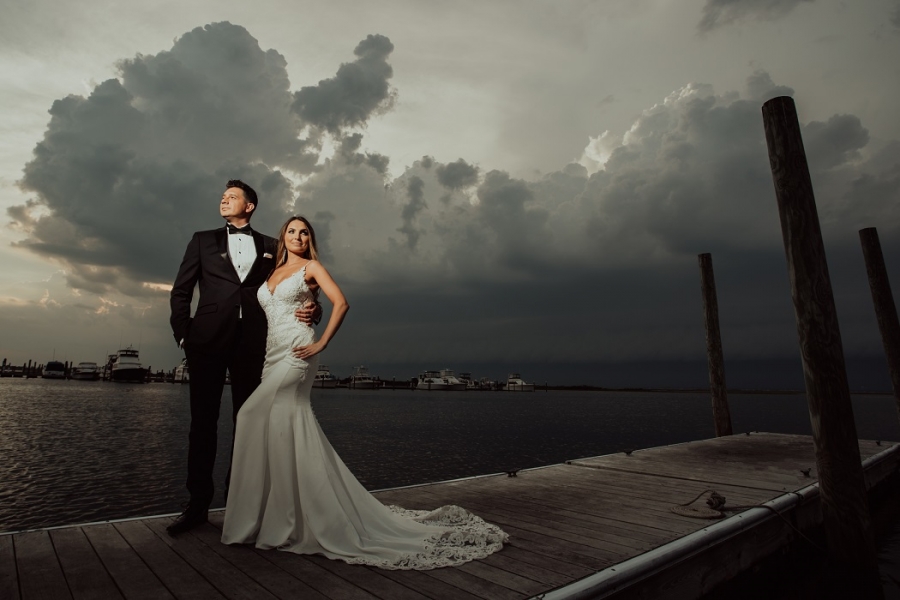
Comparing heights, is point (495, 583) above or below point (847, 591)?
above

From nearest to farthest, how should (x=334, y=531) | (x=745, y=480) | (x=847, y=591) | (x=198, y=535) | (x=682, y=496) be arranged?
(x=334, y=531), (x=198, y=535), (x=847, y=591), (x=682, y=496), (x=745, y=480)

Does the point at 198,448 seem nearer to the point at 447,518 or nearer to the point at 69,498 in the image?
the point at 447,518

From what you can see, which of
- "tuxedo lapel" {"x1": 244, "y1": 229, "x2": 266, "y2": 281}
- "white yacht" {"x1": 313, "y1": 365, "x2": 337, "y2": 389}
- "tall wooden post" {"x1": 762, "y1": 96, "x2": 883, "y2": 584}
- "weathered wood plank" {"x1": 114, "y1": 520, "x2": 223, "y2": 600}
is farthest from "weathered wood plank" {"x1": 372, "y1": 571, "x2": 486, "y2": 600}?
"white yacht" {"x1": 313, "y1": 365, "x2": 337, "y2": 389}

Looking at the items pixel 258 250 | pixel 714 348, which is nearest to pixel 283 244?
pixel 258 250

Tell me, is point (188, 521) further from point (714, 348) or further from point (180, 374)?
point (180, 374)

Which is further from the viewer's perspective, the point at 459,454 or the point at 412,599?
the point at 459,454

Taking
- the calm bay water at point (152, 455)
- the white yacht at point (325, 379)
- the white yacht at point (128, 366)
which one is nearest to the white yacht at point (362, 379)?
the white yacht at point (325, 379)

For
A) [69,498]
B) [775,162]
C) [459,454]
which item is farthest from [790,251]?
[459,454]

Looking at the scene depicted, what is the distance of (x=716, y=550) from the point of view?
3961 millimetres

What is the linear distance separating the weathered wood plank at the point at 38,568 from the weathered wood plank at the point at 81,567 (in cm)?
4

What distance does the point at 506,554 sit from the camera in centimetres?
342

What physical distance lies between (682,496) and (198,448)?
5104 mm

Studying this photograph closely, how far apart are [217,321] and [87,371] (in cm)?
15651

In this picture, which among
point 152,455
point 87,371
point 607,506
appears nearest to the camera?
point 607,506
